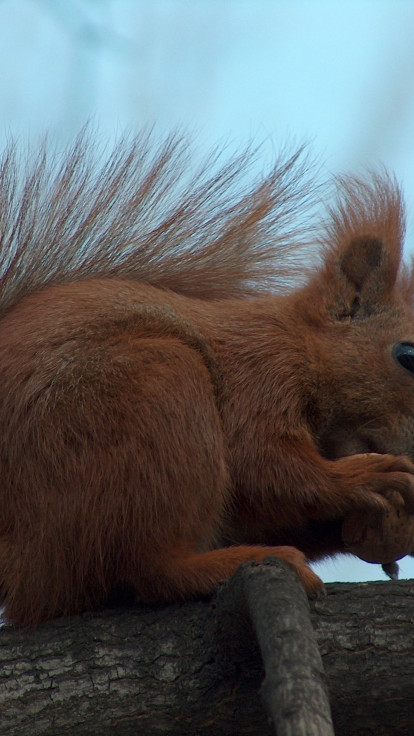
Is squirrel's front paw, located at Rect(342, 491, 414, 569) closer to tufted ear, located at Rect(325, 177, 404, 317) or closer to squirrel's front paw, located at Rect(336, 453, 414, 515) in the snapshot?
squirrel's front paw, located at Rect(336, 453, 414, 515)

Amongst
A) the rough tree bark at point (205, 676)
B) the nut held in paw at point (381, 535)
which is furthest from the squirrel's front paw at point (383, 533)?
the rough tree bark at point (205, 676)

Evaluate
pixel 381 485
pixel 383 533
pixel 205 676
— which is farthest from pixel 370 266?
pixel 205 676

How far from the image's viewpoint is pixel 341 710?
2.36m

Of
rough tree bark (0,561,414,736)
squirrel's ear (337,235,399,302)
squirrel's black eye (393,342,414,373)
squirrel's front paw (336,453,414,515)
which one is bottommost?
rough tree bark (0,561,414,736)

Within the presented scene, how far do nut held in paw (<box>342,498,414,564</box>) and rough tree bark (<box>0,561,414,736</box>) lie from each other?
33 centimetres

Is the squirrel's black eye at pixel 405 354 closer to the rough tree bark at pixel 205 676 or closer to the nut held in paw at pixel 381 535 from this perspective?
the nut held in paw at pixel 381 535

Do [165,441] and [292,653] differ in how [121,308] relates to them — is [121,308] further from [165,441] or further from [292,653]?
[292,653]

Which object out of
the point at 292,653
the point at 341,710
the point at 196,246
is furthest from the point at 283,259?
the point at 292,653

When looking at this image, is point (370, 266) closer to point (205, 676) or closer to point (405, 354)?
point (405, 354)

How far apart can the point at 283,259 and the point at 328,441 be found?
0.95 m

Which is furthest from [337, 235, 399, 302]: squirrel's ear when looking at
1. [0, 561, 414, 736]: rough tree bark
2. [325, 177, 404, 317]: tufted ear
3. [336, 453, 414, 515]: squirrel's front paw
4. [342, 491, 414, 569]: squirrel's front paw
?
[0, 561, 414, 736]: rough tree bark

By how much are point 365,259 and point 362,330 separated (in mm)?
292

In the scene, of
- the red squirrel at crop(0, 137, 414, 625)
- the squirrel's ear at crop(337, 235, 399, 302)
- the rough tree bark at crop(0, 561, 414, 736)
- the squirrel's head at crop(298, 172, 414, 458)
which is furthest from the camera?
the squirrel's ear at crop(337, 235, 399, 302)

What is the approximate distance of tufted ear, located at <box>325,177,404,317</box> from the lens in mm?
3383
